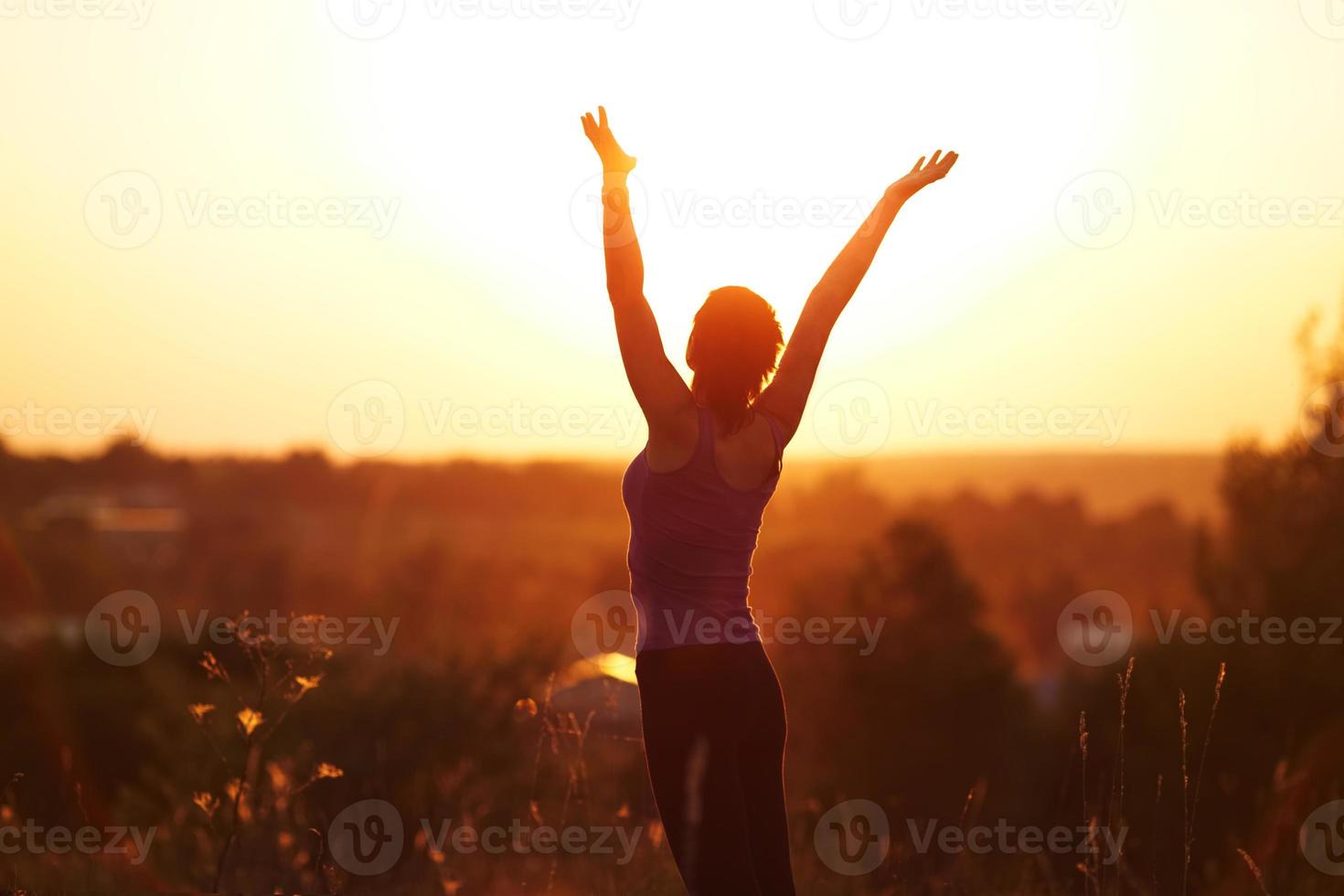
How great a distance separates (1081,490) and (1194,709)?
458 feet

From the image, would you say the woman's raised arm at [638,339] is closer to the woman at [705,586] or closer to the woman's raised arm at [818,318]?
the woman at [705,586]

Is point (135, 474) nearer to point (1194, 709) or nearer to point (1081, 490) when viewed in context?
point (1194, 709)

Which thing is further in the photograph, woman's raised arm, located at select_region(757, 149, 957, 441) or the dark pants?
woman's raised arm, located at select_region(757, 149, 957, 441)

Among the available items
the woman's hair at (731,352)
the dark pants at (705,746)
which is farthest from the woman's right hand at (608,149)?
the dark pants at (705,746)

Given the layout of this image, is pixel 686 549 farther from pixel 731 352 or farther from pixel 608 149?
pixel 608 149

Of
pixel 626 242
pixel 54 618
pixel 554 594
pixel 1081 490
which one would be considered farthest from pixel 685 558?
pixel 1081 490

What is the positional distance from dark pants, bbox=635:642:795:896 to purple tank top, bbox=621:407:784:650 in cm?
5

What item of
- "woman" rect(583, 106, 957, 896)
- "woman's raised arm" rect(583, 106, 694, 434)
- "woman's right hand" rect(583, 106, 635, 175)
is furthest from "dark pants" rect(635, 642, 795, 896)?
"woman's right hand" rect(583, 106, 635, 175)

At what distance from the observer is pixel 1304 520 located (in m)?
29.5

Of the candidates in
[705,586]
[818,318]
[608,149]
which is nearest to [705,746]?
[705,586]

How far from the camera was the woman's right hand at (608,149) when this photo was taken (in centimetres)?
371

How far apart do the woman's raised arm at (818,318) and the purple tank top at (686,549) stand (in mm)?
280

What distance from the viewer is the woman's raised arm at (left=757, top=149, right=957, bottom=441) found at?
3641 mm

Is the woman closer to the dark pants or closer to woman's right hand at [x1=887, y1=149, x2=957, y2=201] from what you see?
the dark pants
